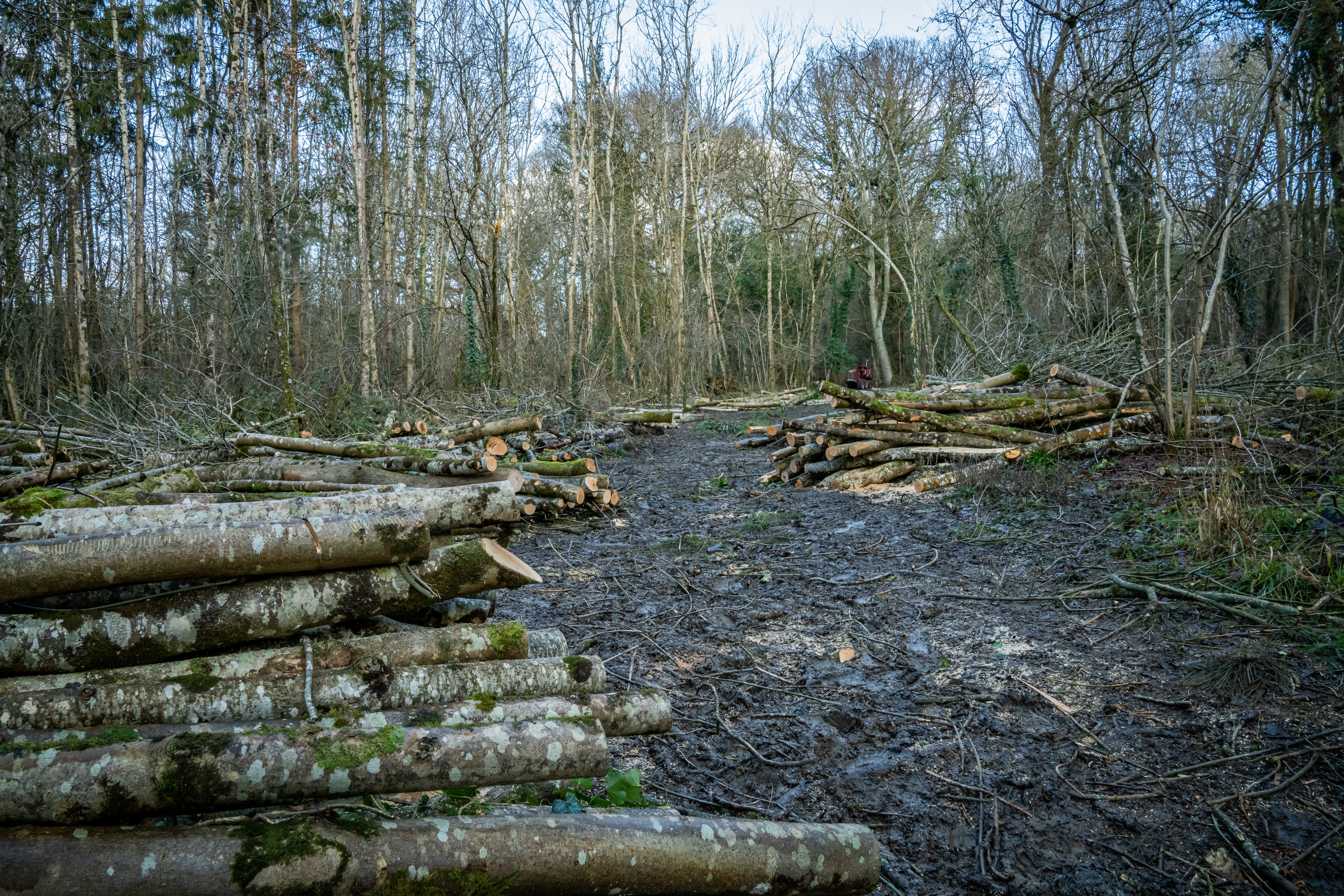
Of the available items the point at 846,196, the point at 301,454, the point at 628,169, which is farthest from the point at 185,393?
the point at 846,196

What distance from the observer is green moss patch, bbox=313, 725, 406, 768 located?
1831 mm

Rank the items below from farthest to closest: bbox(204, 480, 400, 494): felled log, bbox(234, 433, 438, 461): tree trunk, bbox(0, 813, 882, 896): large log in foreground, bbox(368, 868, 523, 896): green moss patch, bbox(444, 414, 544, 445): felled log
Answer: bbox(444, 414, 544, 445): felled log < bbox(234, 433, 438, 461): tree trunk < bbox(204, 480, 400, 494): felled log < bbox(368, 868, 523, 896): green moss patch < bbox(0, 813, 882, 896): large log in foreground

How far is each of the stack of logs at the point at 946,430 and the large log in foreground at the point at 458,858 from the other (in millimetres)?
6669

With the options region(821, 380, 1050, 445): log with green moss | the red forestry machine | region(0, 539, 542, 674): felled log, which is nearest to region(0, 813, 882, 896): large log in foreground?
region(0, 539, 542, 674): felled log

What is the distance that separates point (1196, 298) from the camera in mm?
7523

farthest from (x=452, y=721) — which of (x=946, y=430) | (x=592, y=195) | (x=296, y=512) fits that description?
(x=592, y=195)

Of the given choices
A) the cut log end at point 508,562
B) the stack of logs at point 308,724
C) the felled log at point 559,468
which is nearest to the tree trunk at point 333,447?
the felled log at point 559,468

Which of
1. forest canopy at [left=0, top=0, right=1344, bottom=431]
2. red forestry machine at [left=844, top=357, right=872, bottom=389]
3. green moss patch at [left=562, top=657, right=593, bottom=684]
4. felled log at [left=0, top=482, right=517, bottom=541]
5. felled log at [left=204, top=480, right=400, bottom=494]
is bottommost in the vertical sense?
green moss patch at [left=562, top=657, right=593, bottom=684]

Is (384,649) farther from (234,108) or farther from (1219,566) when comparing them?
(234,108)

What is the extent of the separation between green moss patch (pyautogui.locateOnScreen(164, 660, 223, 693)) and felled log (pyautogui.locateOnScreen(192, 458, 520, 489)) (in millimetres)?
4553

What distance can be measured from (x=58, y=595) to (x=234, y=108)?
60.1 feet

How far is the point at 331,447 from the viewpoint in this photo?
7469 millimetres

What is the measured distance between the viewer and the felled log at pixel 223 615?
6.93 feet

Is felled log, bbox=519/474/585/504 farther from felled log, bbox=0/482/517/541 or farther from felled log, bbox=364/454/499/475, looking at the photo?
felled log, bbox=0/482/517/541
